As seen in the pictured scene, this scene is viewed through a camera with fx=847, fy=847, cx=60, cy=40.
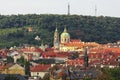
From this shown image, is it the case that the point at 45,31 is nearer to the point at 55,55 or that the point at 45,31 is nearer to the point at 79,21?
the point at 79,21

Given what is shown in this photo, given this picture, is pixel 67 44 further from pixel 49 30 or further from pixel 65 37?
pixel 49 30

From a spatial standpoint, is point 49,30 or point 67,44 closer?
point 67,44

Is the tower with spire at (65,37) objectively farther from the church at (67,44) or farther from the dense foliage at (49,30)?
the dense foliage at (49,30)

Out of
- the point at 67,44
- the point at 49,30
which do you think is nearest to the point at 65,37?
the point at 67,44

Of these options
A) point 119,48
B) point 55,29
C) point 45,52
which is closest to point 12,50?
point 45,52

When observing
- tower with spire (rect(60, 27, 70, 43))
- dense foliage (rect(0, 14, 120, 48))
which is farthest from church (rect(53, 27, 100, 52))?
dense foliage (rect(0, 14, 120, 48))

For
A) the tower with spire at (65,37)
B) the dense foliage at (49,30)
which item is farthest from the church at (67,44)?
the dense foliage at (49,30)

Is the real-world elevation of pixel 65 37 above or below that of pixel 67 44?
above

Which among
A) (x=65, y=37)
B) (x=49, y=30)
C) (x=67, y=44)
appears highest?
(x=49, y=30)
